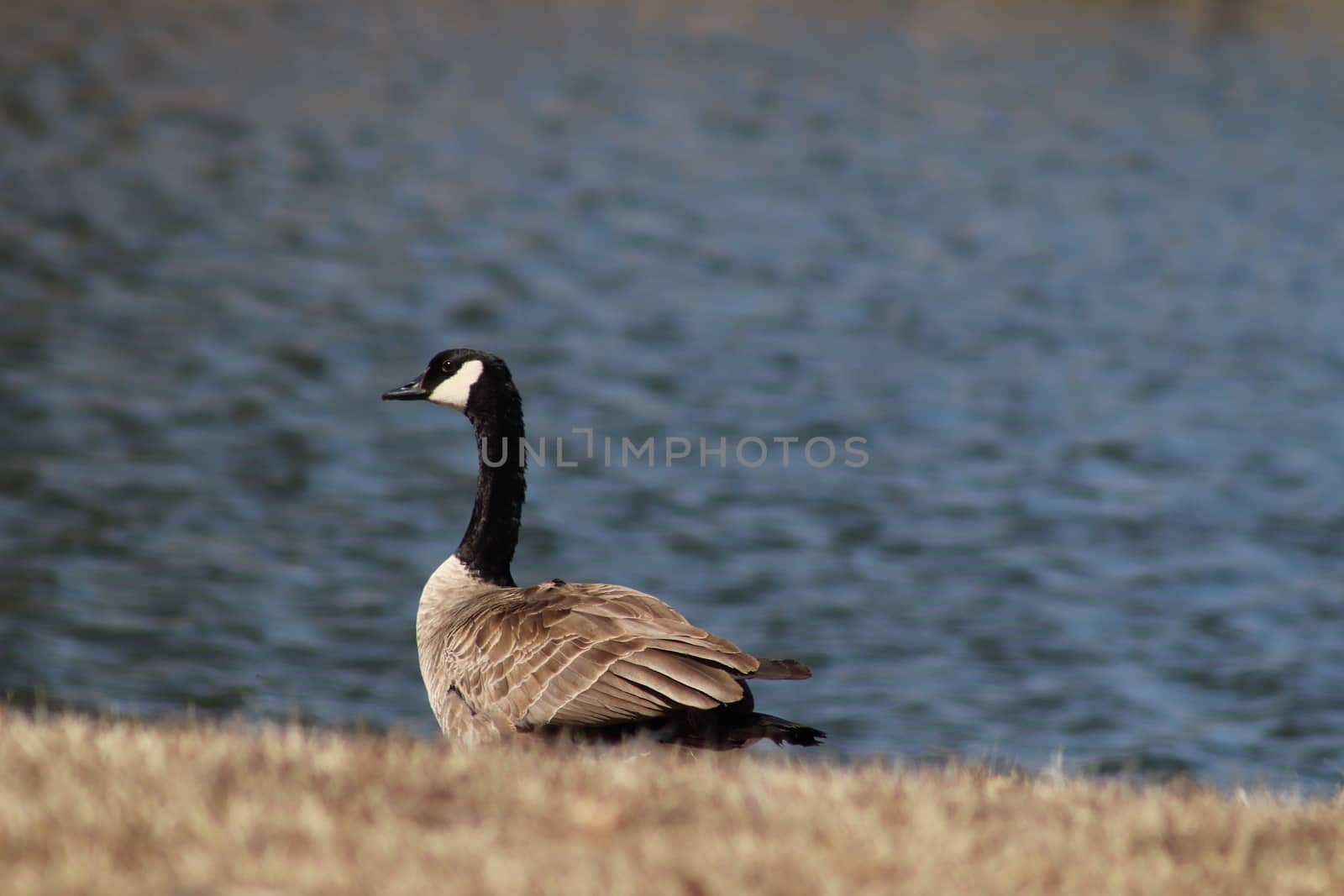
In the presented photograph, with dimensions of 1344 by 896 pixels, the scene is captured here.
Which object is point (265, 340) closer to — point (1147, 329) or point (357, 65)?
point (1147, 329)

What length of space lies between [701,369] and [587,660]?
11196 millimetres

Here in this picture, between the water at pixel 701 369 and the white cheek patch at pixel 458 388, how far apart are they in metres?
2.55

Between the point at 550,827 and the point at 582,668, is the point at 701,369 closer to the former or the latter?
the point at 582,668

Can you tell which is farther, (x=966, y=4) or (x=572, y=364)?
(x=966, y=4)

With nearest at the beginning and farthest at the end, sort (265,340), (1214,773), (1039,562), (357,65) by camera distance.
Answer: (1214,773), (1039,562), (265,340), (357,65)

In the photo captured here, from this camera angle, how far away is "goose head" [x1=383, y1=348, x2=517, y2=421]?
8695mm

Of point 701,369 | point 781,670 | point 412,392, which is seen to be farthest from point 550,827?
point 701,369

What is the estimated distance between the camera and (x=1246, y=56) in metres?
36.6

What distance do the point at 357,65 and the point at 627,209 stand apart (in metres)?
8.04

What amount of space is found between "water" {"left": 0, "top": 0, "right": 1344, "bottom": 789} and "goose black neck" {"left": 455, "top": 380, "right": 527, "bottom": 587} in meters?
2.13

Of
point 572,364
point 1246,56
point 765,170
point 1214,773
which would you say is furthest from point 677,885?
point 1246,56

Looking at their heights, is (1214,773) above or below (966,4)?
below

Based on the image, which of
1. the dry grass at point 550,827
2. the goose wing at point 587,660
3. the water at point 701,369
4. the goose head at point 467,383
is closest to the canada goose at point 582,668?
the goose wing at point 587,660

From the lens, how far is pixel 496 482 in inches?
344
